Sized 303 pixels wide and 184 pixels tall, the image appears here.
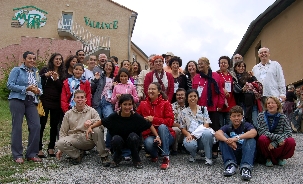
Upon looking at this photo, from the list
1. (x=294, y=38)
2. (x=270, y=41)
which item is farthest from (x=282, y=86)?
(x=270, y=41)

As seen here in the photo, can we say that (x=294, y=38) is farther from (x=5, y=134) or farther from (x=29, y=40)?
(x=29, y=40)

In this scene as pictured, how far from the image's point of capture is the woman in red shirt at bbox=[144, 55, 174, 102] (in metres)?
6.54

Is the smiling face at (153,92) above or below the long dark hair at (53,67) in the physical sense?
below

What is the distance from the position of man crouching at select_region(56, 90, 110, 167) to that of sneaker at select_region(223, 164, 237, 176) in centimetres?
196

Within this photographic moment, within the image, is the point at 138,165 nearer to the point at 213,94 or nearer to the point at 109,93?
the point at 109,93

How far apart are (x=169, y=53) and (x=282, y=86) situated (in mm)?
2823

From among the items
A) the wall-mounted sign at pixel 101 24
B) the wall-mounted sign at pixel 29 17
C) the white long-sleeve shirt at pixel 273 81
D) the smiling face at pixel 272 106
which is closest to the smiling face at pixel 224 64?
the white long-sleeve shirt at pixel 273 81

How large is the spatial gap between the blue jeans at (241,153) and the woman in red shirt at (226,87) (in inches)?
53.8

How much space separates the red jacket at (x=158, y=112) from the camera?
18.4 feet

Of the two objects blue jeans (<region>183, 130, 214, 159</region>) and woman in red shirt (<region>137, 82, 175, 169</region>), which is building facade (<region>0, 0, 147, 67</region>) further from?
blue jeans (<region>183, 130, 214, 159</region>)

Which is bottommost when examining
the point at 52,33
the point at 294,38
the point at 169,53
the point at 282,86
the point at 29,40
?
the point at 282,86

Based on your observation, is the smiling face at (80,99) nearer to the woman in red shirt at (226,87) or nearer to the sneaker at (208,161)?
the sneaker at (208,161)

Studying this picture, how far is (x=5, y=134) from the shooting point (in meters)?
9.12

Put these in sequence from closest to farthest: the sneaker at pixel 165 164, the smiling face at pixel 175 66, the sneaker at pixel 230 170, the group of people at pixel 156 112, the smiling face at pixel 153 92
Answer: the sneaker at pixel 230 170 < the sneaker at pixel 165 164 < the group of people at pixel 156 112 < the smiling face at pixel 153 92 < the smiling face at pixel 175 66
